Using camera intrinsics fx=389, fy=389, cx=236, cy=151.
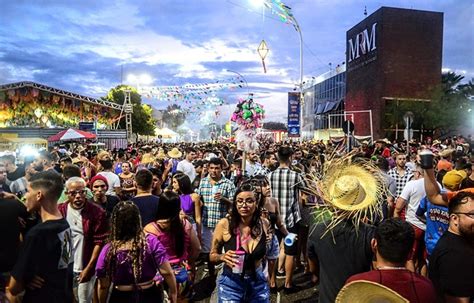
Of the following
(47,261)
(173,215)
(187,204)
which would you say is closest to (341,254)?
(173,215)

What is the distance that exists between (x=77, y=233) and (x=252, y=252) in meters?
1.94

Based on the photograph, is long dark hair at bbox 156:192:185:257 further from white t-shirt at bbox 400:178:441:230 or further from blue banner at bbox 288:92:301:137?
blue banner at bbox 288:92:301:137

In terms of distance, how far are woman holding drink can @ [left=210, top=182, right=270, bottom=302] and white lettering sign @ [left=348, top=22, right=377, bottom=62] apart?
3328cm

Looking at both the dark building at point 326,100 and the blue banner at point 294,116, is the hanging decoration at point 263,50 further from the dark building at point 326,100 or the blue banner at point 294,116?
the dark building at point 326,100

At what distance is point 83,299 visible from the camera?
4.18m

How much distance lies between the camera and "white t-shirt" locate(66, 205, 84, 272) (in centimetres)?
416

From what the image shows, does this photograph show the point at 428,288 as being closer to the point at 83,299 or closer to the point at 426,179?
the point at 426,179

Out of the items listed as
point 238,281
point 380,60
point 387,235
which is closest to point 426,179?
point 387,235

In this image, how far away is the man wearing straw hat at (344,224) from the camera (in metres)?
2.94

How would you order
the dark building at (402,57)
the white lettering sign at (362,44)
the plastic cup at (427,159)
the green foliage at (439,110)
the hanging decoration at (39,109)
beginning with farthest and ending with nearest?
the white lettering sign at (362,44)
the dark building at (402,57)
the hanging decoration at (39,109)
the green foliage at (439,110)
the plastic cup at (427,159)

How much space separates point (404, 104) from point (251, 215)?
98.6ft

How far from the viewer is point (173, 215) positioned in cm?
375

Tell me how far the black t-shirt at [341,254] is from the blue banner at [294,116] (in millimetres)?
18170

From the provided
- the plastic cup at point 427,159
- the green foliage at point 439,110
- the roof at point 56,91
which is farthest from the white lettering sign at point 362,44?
the plastic cup at point 427,159
